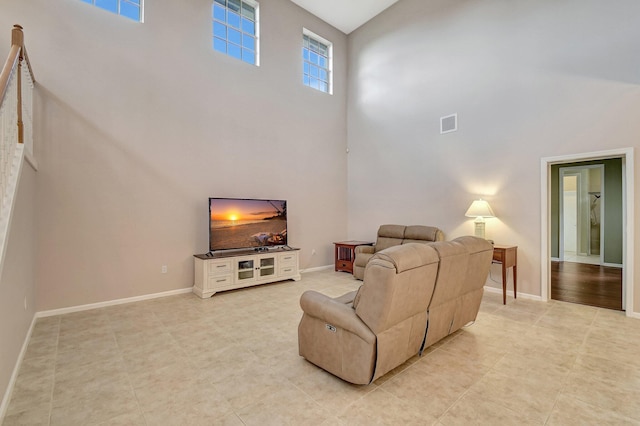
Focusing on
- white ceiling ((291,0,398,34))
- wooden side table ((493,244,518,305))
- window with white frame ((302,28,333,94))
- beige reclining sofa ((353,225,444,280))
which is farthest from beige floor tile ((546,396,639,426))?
white ceiling ((291,0,398,34))

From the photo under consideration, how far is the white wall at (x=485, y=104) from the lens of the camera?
376 centimetres

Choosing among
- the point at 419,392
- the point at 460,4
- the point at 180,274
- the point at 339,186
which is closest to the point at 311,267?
the point at 339,186

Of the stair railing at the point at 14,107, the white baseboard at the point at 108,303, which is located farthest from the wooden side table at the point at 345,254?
the stair railing at the point at 14,107

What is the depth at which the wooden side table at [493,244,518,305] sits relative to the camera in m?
4.03

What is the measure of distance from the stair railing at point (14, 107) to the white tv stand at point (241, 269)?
7.87 ft

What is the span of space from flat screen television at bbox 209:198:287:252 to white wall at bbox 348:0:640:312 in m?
2.08

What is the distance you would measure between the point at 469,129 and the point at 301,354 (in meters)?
4.40

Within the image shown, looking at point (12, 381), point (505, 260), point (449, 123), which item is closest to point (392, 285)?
point (12, 381)

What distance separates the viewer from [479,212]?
4.49 m

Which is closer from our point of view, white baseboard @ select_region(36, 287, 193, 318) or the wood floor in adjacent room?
white baseboard @ select_region(36, 287, 193, 318)

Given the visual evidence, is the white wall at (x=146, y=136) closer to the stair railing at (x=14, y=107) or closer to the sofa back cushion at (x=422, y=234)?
the stair railing at (x=14, y=107)

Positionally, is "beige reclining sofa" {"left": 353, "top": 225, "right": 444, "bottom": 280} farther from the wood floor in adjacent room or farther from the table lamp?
the wood floor in adjacent room

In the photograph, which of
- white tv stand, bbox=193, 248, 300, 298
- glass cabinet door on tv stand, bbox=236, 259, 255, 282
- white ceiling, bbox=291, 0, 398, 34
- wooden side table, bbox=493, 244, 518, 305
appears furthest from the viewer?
white ceiling, bbox=291, 0, 398, 34

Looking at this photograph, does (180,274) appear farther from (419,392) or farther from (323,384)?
(419,392)
